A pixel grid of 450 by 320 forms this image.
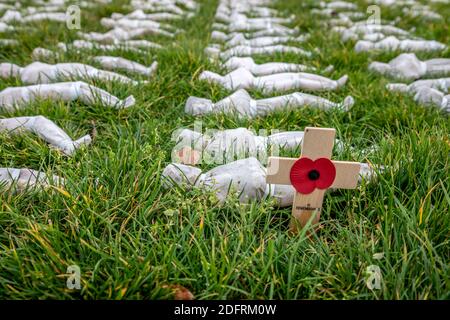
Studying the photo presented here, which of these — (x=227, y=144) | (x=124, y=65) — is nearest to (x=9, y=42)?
(x=124, y=65)

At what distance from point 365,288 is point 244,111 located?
66.0 inches

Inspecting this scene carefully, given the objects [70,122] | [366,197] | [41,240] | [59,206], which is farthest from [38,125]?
[366,197]

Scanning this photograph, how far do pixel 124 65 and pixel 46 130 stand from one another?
143 centimetres

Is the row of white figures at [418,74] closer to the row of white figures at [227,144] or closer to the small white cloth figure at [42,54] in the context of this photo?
the row of white figures at [227,144]

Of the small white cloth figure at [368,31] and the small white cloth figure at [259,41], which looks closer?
the small white cloth figure at [259,41]

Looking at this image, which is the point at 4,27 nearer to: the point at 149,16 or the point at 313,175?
the point at 149,16

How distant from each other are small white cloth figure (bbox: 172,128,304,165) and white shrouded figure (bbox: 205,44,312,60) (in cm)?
180

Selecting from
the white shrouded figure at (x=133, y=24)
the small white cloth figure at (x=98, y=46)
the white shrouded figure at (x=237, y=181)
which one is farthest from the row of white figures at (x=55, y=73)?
the white shrouded figure at (x=133, y=24)

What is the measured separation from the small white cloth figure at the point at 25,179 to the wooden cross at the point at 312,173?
1.03m

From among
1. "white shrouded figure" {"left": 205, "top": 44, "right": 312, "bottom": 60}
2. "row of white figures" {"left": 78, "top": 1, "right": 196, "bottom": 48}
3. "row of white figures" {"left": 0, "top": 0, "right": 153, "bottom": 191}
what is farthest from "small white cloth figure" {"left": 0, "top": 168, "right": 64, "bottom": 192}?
"row of white figures" {"left": 78, "top": 1, "right": 196, "bottom": 48}

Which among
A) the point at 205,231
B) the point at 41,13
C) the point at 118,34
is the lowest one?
the point at 205,231

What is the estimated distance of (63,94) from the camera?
3.26 meters

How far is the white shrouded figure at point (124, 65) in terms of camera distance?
Result: 3.90 metres

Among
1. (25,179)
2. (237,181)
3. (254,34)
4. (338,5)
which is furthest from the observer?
(338,5)
